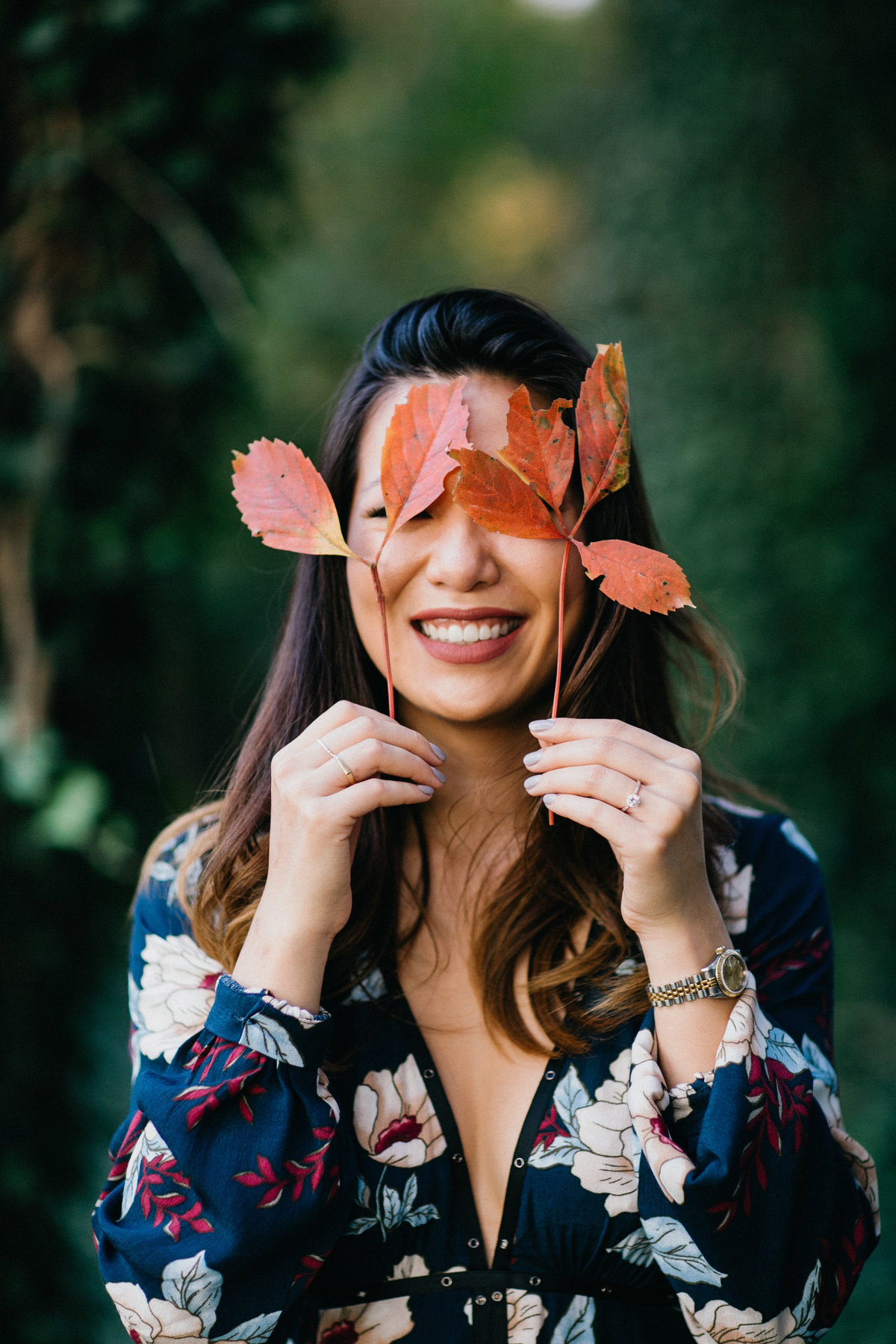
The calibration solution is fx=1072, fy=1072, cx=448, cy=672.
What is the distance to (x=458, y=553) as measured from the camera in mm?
1253

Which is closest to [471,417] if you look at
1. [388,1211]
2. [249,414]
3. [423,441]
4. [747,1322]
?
[423,441]

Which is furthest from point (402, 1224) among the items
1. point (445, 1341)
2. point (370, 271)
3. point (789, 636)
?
point (370, 271)

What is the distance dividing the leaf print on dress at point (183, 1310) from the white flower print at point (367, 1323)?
10 centimetres

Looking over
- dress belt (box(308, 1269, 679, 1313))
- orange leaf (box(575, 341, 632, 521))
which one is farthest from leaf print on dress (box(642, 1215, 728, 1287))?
orange leaf (box(575, 341, 632, 521))

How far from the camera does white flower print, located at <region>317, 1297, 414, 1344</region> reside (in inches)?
49.4

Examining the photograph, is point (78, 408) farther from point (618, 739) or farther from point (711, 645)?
point (618, 739)

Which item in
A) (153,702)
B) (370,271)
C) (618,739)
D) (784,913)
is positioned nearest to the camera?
(618,739)

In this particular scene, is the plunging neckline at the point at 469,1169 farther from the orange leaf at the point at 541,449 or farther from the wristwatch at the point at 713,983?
the orange leaf at the point at 541,449

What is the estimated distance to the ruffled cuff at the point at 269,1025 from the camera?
3.84ft

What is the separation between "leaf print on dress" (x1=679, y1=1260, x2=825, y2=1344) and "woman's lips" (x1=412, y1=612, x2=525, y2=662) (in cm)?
74

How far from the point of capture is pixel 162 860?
1.60 metres

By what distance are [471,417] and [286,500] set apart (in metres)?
0.27

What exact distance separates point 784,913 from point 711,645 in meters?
0.41

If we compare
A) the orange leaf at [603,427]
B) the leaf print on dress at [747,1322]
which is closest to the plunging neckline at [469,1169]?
the leaf print on dress at [747,1322]
